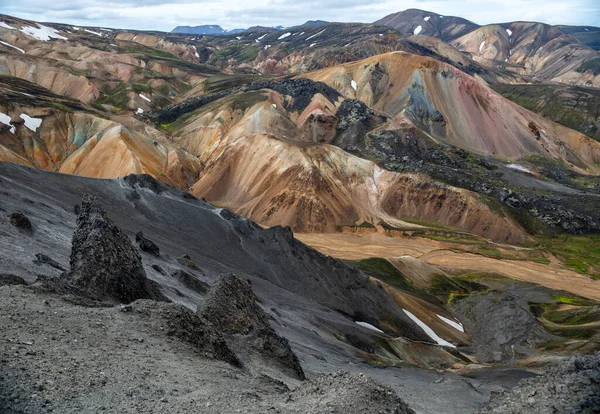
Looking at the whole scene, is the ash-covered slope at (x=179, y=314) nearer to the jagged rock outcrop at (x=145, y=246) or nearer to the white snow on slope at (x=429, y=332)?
the jagged rock outcrop at (x=145, y=246)

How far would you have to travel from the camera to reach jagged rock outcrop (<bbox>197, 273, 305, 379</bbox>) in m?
23.1

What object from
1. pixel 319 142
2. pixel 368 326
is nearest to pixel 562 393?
pixel 368 326

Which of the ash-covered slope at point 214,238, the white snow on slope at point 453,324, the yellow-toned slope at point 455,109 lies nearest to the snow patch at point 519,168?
the yellow-toned slope at point 455,109

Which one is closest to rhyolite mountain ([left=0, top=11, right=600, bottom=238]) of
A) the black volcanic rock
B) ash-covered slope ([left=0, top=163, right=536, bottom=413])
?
ash-covered slope ([left=0, top=163, right=536, bottom=413])

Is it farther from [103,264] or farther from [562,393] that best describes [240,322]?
[562,393]

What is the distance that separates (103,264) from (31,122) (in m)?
95.4

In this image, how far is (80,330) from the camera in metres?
16.8

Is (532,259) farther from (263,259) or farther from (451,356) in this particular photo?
(263,259)

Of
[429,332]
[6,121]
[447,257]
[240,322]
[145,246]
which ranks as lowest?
[447,257]

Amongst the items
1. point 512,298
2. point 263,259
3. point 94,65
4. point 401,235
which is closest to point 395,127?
point 401,235

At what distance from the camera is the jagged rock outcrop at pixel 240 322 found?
2309 centimetres

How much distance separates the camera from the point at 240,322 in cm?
2378

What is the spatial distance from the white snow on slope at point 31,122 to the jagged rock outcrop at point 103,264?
90412mm

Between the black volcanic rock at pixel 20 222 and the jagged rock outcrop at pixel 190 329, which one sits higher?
the jagged rock outcrop at pixel 190 329
